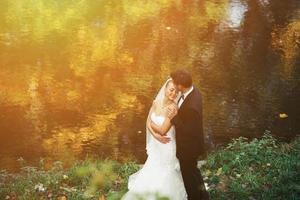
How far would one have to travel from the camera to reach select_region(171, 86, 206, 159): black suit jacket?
6.05 meters

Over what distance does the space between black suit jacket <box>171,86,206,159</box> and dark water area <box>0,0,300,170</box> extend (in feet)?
13.4

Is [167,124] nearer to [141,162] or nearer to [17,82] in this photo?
[141,162]

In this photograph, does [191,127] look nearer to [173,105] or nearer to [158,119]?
[173,105]

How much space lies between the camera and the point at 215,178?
26.0 ft

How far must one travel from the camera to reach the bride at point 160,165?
646 cm

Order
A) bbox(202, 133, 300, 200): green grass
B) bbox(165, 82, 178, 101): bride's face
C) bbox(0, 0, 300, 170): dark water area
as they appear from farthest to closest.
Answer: bbox(0, 0, 300, 170): dark water area
bbox(202, 133, 300, 200): green grass
bbox(165, 82, 178, 101): bride's face

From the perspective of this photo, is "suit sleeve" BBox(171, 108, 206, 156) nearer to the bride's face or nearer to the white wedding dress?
the bride's face

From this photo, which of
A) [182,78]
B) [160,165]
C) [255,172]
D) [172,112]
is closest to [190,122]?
[172,112]

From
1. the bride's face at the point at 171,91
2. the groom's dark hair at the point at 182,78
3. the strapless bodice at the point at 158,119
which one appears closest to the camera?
the groom's dark hair at the point at 182,78

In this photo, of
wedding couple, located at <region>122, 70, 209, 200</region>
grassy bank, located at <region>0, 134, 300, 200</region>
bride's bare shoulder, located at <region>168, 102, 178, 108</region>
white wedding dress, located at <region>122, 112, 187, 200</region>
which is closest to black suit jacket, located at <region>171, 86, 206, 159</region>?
wedding couple, located at <region>122, 70, 209, 200</region>

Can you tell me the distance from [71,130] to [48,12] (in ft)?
29.3

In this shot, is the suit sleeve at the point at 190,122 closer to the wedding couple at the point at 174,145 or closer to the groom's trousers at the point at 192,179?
the wedding couple at the point at 174,145

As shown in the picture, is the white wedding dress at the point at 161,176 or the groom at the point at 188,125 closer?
the groom at the point at 188,125

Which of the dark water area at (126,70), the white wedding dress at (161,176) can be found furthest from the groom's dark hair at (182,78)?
the dark water area at (126,70)
